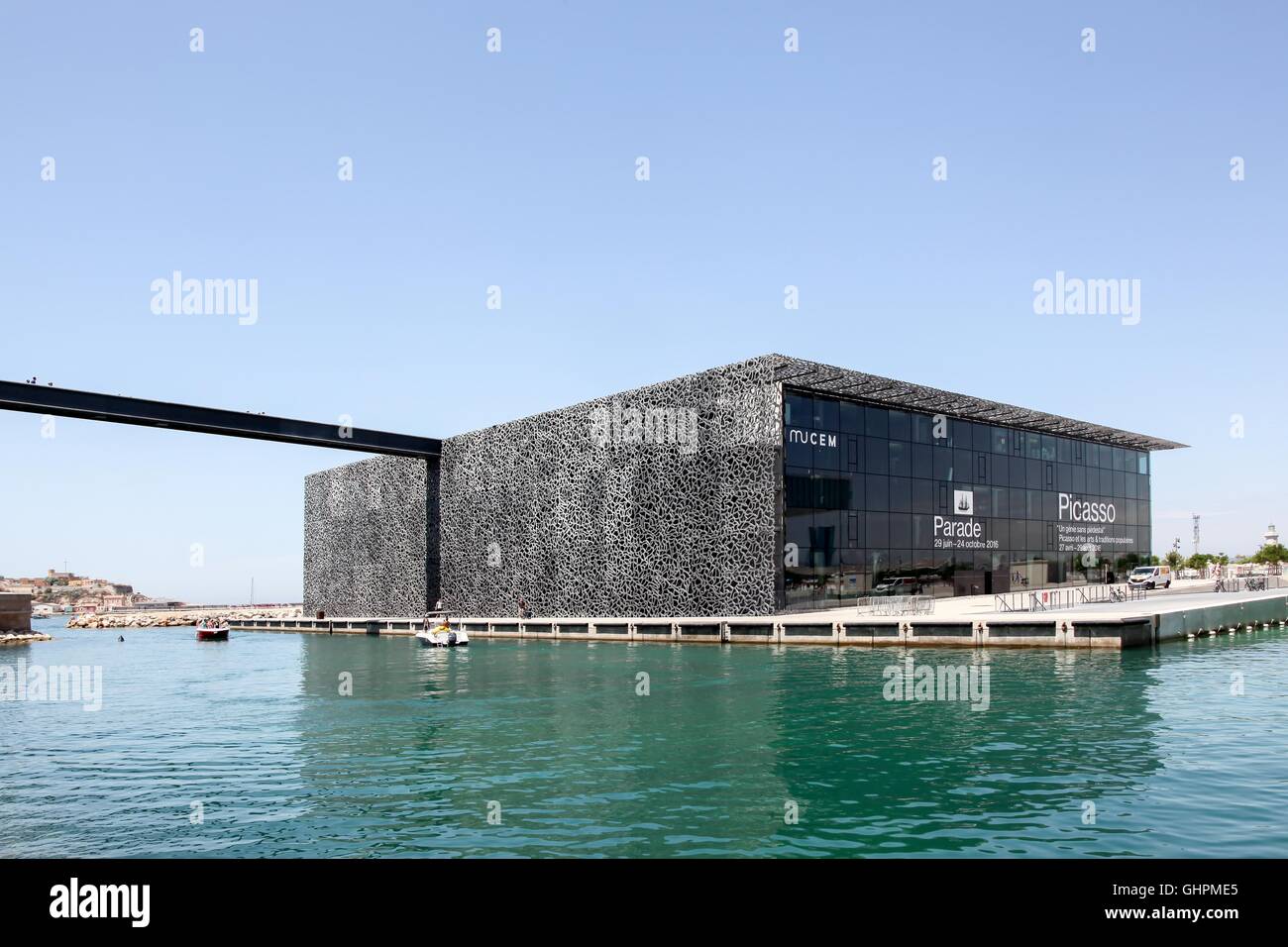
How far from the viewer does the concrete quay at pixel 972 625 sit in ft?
127

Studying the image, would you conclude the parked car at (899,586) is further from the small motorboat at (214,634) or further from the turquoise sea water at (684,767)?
the small motorboat at (214,634)

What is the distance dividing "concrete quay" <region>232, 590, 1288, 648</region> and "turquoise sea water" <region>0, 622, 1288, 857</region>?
98.8 inches

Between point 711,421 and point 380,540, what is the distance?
44.0m

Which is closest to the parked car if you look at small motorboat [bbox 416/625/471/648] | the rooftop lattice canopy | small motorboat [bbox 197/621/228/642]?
the rooftop lattice canopy

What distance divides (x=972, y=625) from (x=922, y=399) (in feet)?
70.3

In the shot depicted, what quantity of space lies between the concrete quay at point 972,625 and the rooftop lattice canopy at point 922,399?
12618 mm

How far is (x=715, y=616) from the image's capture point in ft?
179

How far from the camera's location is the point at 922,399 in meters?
59.0

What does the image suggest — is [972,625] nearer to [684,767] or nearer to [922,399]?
[922,399]

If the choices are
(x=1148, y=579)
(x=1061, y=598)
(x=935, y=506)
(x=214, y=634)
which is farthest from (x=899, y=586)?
(x=214, y=634)

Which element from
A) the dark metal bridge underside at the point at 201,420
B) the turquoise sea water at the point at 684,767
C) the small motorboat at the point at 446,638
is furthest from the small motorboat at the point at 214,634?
the turquoise sea water at the point at 684,767

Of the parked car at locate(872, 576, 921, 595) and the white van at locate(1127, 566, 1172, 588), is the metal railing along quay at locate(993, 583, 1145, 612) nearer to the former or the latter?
the white van at locate(1127, 566, 1172, 588)
